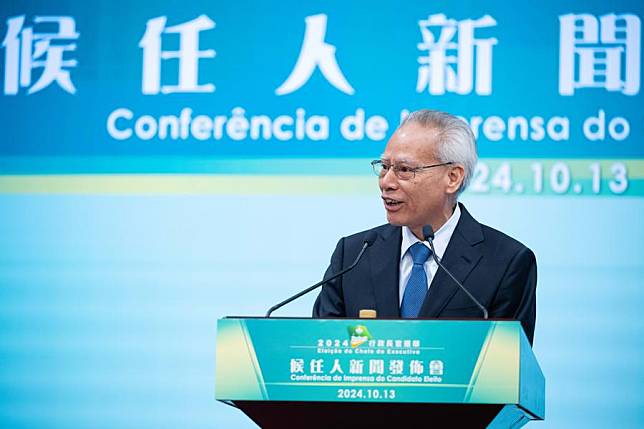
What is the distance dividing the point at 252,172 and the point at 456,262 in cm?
152

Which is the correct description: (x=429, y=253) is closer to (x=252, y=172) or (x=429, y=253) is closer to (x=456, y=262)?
(x=456, y=262)

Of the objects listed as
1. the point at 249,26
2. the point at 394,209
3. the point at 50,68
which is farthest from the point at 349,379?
the point at 50,68

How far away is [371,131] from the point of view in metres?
3.99

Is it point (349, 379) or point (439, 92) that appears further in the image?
point (439, 92)

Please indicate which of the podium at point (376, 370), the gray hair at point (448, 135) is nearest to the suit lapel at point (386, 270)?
the gray hair at point (448, 135)

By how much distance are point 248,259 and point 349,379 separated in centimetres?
204

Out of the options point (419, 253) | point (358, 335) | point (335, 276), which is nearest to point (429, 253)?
point (419, 253)

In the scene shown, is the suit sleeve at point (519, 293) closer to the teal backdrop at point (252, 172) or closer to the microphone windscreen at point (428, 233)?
the microphone windscreen at point (428, 233)

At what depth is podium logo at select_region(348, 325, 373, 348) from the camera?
79.1 inches

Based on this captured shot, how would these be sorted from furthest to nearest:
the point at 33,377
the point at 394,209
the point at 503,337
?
the point at 33,377 → the point at 394,209 → the point at 503,337

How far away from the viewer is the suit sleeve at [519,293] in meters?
2.62

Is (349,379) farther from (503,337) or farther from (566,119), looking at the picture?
(566,119)

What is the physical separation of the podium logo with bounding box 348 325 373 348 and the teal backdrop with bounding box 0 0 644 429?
1.91 meters

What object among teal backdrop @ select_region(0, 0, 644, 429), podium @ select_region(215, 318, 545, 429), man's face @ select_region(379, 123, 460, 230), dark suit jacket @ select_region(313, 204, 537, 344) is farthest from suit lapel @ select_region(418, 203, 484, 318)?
teal backdrop @ select_region(0, 0, 644, 429)
